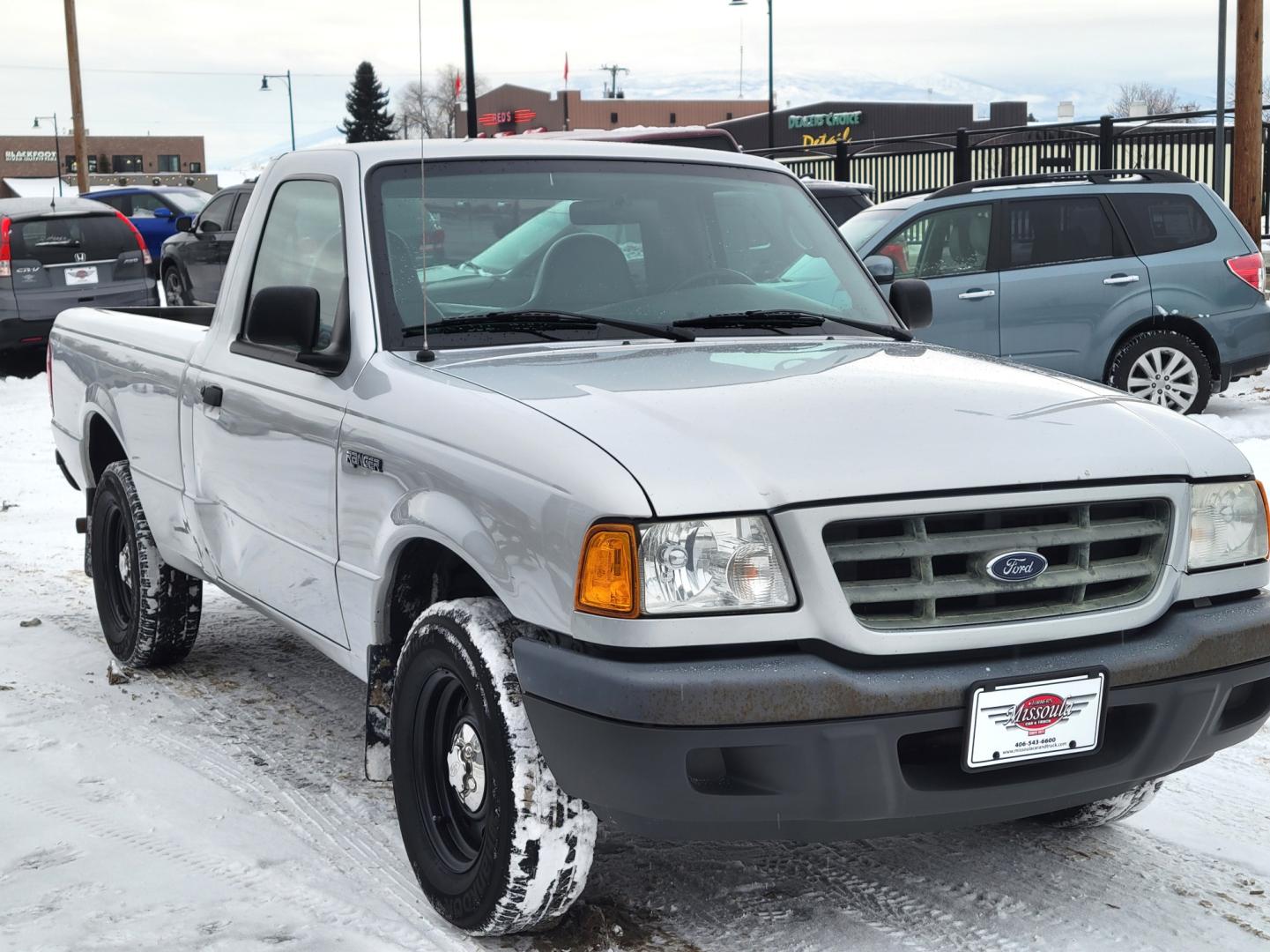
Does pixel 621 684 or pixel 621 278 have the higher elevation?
pixel 621 278

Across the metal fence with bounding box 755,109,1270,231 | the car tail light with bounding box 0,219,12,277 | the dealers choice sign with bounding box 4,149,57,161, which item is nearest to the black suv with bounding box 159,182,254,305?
the car tail light with bounding box 0,219,12,277

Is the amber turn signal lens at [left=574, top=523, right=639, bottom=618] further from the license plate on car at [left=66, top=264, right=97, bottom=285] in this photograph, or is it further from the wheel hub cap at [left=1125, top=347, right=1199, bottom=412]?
the license plate on car at [left=66, top=264, right=97, bottom=285]

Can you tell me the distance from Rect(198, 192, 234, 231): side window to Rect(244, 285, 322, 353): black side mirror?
52.4 feet

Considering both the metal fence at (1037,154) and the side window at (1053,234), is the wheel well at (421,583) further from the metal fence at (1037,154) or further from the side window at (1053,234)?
the metal fence at (1037,154)

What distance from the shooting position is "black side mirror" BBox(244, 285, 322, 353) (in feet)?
12.9

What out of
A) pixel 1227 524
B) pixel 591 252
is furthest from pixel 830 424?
pixel 591 252

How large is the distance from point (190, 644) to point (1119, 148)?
64.0ft

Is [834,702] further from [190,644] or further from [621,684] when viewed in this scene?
[190,644]

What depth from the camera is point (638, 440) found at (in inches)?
119

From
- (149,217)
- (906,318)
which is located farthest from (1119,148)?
(906,318)

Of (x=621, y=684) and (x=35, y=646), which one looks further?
(x=35, y=646)

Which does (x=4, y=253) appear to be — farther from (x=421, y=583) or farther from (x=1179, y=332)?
(x=421, y=583)

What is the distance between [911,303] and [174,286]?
17274mm

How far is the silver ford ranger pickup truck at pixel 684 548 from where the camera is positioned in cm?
290
